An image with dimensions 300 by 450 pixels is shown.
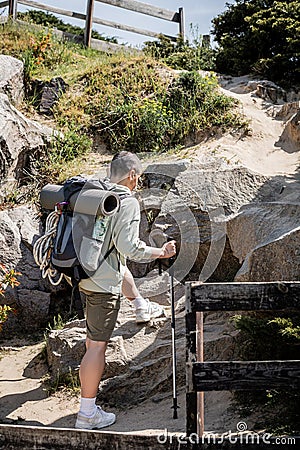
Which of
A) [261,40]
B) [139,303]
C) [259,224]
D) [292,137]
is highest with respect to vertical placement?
[261,40]

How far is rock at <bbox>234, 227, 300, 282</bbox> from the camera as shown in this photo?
529 centimetres

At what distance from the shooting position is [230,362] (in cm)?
361

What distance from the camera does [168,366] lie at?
5684 mm

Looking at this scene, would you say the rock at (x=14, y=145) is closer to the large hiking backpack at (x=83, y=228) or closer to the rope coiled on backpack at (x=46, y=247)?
the rope coiled on backpack at (x=46, y=247)

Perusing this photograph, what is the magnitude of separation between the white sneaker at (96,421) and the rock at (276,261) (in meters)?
1.75

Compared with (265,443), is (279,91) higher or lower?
higher

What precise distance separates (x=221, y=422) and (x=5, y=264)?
13.1 ft

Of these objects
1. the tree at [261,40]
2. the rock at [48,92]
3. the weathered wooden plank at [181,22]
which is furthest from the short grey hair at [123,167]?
the weathered wooden plank at [181,22]

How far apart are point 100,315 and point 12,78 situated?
702 centimetres

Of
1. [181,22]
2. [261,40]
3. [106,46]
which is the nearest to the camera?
[261,40]

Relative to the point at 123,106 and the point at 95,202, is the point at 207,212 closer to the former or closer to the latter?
the point at 95,202

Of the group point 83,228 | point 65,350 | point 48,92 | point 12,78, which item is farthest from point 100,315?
point 48,92

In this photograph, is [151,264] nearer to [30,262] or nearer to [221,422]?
[30,262]

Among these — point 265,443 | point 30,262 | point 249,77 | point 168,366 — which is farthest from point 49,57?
point 265,443
